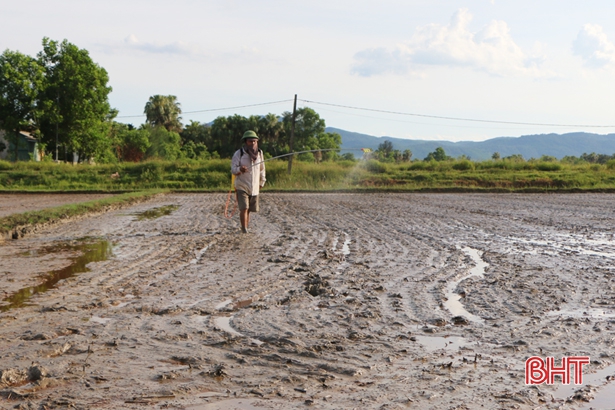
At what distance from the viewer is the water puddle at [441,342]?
13.9 ft

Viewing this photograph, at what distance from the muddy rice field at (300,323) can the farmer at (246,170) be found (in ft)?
4.04

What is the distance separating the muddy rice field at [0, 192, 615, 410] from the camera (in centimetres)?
334

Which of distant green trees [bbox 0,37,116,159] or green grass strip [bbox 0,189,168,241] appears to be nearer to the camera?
green grass strip [bbox 0,189,168,241]

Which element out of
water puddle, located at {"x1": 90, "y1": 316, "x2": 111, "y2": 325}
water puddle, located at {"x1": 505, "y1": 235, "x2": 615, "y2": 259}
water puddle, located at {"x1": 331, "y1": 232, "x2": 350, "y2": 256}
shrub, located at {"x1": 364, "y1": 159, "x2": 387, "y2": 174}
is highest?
shrub, located at {"x1": 364, "y1": 159, "x2": 387, "y2": 174}

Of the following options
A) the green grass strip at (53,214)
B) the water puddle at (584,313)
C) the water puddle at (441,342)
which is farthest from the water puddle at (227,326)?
the green grass strip at (53,214)

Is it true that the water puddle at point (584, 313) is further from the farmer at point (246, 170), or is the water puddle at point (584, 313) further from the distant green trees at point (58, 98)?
the distant green trees at point (58, 98)

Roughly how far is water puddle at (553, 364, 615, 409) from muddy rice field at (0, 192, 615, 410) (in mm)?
11

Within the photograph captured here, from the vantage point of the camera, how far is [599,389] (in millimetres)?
3414

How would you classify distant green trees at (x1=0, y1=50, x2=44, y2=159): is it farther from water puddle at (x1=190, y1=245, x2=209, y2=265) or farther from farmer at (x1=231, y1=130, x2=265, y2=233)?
water puddle at (x1=190, y1=245, x2=209, y2=265)

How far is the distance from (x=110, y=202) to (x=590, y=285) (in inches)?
606

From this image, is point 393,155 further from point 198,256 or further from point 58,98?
point 198,256

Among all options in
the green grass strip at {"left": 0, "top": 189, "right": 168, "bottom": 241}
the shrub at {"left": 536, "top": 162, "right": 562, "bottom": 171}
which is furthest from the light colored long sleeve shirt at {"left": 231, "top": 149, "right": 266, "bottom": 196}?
the shrub at {"left": 536, "top": 162, "right": 562, "bottom": 171}

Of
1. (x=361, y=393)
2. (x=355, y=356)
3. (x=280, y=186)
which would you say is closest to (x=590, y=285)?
(x=355, y=356)

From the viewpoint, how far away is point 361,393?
3.33 meters
